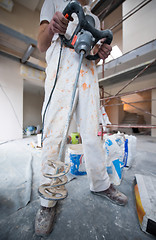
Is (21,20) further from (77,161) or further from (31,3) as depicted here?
(77,161)

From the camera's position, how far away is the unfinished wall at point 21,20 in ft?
5.50

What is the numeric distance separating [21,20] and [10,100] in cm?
158

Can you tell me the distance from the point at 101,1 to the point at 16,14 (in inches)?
58.3

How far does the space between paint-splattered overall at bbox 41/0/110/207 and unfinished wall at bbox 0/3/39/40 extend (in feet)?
5.83

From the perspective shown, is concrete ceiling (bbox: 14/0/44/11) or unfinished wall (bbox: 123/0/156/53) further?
unfinished wall (bbox: 123/0/156/53)

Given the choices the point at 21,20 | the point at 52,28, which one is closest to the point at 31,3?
the point at 21,20

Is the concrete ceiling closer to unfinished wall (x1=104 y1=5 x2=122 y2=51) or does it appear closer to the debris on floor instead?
unfinished wall (x1=104 y1=5 x2=122 y2=51)

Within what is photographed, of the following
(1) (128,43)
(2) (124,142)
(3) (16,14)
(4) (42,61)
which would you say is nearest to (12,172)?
(2) (124,142)

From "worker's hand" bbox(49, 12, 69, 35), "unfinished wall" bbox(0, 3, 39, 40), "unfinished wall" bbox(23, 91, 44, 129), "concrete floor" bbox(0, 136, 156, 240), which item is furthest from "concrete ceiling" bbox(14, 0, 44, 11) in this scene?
"unfinished wall" bbox(23, 91, 44, 129)

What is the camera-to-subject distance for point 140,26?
7.04 feet

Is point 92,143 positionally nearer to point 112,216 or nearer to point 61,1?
point 112,216

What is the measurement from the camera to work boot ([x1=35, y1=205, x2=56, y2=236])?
38 centimetres

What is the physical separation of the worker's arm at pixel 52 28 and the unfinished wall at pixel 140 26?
2425mm

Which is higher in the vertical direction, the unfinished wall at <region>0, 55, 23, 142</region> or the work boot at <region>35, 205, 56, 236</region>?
the unfinished wall at <region>0, 55, 23, 142</region>
